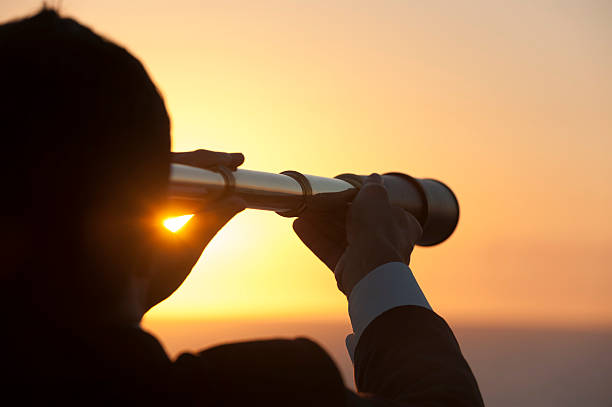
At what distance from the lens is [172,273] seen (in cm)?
125

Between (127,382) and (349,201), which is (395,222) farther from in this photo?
(127,382)

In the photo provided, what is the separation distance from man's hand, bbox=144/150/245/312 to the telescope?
3 centimetres

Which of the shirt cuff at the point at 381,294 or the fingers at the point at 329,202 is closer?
the shirt cuff at the point at 381,294

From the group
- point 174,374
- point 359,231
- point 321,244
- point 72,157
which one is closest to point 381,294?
point 359,231

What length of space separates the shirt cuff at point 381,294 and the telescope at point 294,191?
Answer: 184 mm

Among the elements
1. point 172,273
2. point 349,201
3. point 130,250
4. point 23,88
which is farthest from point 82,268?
point 349,201

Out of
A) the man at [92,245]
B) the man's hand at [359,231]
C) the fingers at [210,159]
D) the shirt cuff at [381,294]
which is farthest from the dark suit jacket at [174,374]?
the fingers at [210,159]

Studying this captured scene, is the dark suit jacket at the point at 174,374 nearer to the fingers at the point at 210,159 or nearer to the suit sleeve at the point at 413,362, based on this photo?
the suit sleeve at the point at 413,362

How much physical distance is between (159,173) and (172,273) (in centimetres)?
49

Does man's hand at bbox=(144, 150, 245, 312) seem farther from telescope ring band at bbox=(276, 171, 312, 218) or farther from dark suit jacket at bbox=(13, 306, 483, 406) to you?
dark suit jacket at bbox=(13, 306, 483, 406)

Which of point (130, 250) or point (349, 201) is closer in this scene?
point (130, 250)

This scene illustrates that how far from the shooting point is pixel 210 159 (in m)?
→ 1.19

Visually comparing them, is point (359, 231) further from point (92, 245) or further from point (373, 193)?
point (92, 245)

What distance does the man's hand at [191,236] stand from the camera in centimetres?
110
